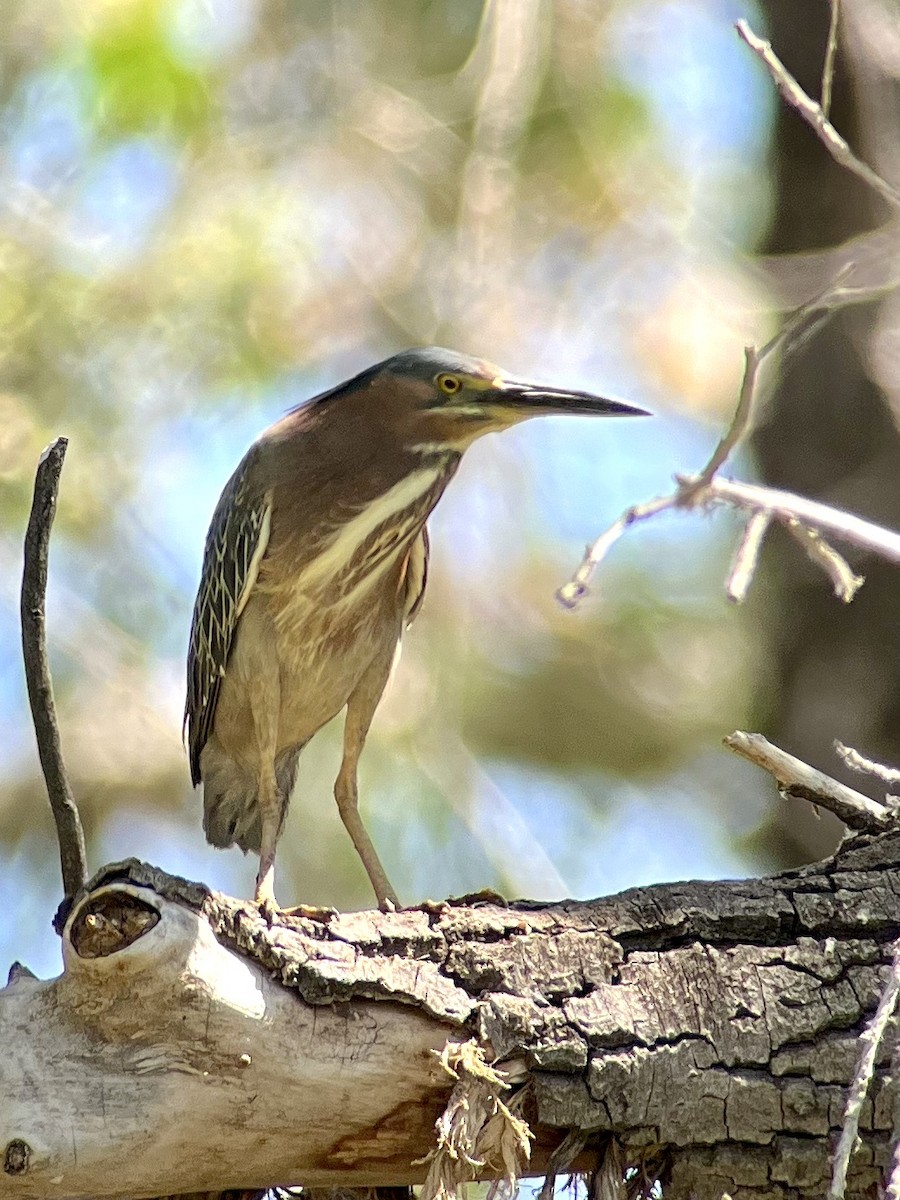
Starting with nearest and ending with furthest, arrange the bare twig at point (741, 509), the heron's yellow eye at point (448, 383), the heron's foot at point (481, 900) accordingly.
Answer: the bare twig at point (741, 509), the heron's foot at point (481, 900), the heron's yellow eye at point (448, 383)

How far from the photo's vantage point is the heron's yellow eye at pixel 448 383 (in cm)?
378

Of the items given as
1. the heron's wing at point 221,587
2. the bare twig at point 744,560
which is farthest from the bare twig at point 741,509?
→ the heron's wing at point 221,587

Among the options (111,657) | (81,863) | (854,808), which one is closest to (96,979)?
(81,863)

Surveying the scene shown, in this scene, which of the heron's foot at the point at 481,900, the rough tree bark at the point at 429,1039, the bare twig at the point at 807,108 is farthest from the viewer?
the heron's foot at the point at 481,900

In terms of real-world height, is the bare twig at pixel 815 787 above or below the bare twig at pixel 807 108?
below

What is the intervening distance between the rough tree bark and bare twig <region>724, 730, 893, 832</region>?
261 millimetres

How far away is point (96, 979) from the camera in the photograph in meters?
2.37

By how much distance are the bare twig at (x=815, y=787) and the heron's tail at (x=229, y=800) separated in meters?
1.58

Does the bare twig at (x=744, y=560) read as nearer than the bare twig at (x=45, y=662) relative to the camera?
Yes

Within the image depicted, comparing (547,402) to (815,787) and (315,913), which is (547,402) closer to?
(815,787)

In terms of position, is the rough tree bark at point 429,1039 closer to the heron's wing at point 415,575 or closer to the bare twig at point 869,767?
the bare twig at point 869,767

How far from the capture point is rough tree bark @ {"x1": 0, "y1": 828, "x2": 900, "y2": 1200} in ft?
7.84

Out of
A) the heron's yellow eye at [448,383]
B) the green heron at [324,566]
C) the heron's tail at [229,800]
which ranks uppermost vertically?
the heron's yellow eye at [448,383]

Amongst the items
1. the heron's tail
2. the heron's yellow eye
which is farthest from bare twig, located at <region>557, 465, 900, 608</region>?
the heron's tail
